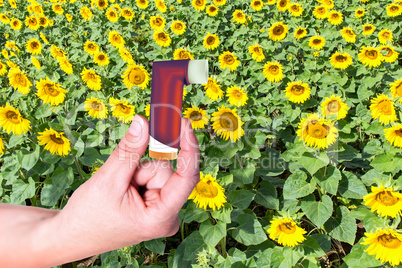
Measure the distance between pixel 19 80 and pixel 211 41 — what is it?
11.1ft

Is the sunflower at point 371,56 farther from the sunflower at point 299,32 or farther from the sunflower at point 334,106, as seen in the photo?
the sunflower at point 334,106

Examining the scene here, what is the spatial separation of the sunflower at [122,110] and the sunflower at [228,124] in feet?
4.15

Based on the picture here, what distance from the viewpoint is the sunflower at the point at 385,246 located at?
2252mm

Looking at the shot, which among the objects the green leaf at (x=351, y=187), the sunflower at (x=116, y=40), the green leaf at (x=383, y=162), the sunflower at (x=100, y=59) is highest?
the sunflower at (x=116, y=40)

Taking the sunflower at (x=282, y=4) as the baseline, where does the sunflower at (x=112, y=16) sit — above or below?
below

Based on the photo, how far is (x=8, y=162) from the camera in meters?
3.42

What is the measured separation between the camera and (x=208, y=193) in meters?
2.56

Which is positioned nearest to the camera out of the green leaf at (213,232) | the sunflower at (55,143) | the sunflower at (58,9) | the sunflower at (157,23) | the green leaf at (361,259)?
the green leaf at (361,259)

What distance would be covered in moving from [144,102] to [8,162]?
189cm

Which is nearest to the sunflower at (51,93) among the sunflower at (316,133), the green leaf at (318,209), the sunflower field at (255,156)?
the sunflower field at (255,156)

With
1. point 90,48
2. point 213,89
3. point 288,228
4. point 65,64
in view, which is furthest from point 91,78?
point 288,228

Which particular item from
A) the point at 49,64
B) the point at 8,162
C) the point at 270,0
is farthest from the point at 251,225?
the point at 270,0

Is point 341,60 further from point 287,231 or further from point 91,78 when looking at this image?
point 91,78

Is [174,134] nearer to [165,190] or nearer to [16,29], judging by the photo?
[165,190]
